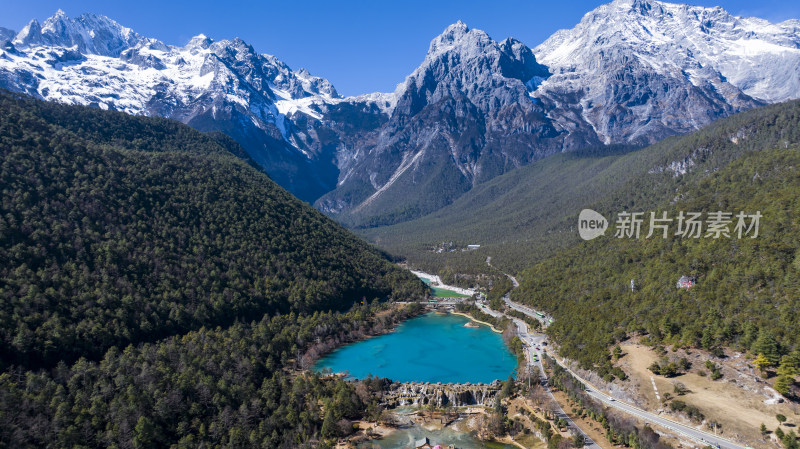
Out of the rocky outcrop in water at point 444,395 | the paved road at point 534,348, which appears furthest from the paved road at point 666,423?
the rocky outcrop in water at point 444,395

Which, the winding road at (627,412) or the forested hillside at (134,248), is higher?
the forested hillside at (134,248)

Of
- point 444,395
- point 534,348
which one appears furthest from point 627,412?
point 534,348

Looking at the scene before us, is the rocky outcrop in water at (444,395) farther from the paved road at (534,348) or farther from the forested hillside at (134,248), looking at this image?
the forested hillside at (134,248)

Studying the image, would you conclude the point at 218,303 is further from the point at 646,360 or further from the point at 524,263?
the point at 524,263

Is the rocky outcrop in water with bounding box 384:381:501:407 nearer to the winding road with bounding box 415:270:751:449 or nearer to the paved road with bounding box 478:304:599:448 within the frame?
the paved road with bounding box 478:304:599:448

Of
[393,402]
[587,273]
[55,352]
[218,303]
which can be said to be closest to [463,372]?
[393,402]

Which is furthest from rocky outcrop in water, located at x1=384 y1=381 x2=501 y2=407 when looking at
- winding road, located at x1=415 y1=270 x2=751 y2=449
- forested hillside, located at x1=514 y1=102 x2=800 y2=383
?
forested hillside, located at x1=514 y1=102 x2=800 y2=383

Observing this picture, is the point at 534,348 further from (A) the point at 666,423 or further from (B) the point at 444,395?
(A) the point at 666,423
